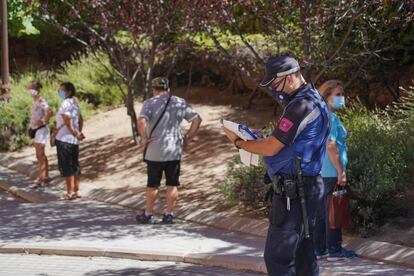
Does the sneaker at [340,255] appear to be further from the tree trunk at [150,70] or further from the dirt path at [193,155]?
the tree trunk at [150,70]

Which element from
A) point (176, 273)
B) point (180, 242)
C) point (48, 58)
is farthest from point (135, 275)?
point (48, 58)

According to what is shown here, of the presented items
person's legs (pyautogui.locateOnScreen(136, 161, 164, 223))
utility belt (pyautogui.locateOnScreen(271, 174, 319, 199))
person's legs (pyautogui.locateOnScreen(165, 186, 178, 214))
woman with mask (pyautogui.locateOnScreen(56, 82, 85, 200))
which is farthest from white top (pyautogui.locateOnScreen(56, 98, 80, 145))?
utility belt (pyautogui.locateOnScreen(271, 174, 319, 199))

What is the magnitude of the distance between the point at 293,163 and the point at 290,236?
0.49 m

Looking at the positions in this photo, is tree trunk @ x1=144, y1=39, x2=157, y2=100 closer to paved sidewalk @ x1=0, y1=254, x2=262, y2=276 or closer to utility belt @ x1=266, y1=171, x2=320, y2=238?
paved sidewalk @ x1=0, y1=254, x2=262, y2=276

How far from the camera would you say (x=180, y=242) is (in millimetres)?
8633

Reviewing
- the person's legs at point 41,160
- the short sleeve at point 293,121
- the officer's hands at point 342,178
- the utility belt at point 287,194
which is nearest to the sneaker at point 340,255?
the officer's hands at point 342,178

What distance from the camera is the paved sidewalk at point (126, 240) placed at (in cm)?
767

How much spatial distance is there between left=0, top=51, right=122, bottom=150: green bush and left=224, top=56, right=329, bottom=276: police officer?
9308 mm

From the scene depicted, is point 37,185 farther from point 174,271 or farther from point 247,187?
point 174,271

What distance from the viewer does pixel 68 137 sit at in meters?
11.4

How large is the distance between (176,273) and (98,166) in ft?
18.5

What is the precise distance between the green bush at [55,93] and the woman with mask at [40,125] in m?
2.67

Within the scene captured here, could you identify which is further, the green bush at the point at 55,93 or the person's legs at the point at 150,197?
the green bush at the point at 55,93

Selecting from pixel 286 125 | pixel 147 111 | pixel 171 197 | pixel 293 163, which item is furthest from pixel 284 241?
pixel 147 111
